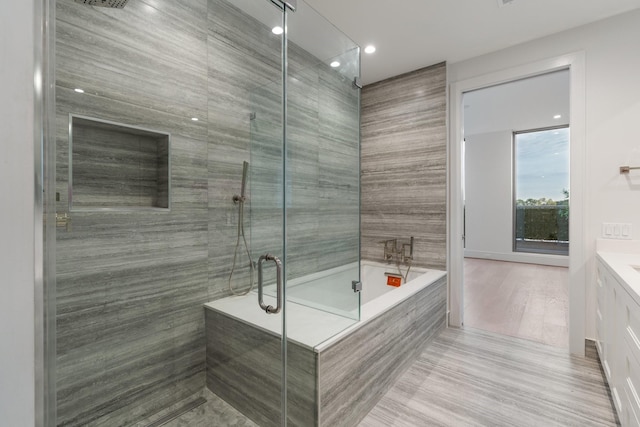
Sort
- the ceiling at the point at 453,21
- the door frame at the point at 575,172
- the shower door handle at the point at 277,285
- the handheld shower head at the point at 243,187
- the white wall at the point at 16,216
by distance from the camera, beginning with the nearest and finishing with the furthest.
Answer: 1. the white wall at the point at 16,216
2. the shower door handle at the point at 277,285
3. the handheld shower head at the point at 243,187
4. the ceiling at the point at 453,21
5. the door frame at the point at 575,172

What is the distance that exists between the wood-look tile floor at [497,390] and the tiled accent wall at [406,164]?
992mm

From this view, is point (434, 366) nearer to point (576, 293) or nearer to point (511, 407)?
point (511, 407)

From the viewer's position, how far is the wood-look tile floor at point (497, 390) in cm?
178

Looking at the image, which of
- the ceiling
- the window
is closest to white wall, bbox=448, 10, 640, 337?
the ceiling

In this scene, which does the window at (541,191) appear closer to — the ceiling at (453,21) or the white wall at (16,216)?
the ceiling at (453,21)

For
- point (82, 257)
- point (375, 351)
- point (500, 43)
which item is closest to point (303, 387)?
point (375, 351)

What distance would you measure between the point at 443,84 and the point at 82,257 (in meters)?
3.34

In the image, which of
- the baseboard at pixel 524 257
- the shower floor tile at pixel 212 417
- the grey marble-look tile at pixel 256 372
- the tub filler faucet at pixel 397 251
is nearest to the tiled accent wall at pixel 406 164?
the tub filler faucet at pixel 397 251

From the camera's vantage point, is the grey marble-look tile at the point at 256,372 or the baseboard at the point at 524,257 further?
the baseboard at the point at 524,257

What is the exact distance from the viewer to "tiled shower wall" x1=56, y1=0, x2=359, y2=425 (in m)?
1.47

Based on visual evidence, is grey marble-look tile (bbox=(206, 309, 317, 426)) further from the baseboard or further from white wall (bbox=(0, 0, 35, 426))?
the baseboard

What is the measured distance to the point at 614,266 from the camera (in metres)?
1.84

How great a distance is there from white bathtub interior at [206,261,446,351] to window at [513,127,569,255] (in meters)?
5.54

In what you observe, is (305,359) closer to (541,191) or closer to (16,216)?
(16,216)
